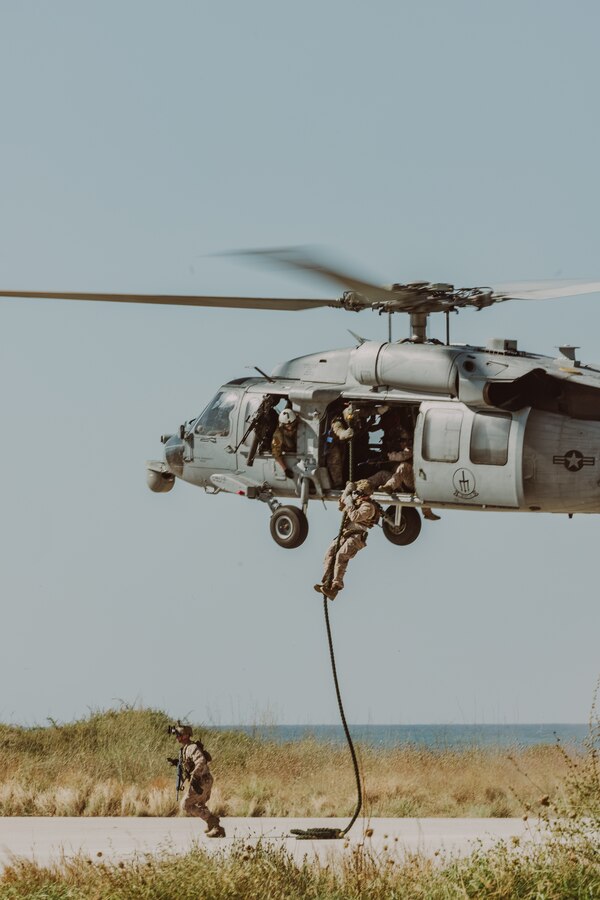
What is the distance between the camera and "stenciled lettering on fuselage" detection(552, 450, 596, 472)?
19703mm

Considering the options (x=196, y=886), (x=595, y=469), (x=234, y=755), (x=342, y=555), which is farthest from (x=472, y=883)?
(x=234, y=755)

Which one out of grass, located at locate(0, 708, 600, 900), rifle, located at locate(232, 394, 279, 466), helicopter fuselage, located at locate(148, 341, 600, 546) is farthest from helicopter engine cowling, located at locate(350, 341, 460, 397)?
grass, located at locate(0, 708, 600, 900)

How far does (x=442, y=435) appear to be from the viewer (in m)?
20.6

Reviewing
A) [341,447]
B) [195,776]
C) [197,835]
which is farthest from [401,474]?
[197,835]

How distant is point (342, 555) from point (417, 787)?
22.1 ft

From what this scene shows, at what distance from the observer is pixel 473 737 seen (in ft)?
84.3

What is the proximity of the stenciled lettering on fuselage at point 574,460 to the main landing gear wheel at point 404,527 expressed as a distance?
3940mm

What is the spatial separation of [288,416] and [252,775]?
6.31 m

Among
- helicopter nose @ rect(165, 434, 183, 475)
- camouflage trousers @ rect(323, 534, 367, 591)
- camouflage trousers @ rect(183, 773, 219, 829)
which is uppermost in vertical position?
helicopter nose @ rect(165, 434, 183, 475)

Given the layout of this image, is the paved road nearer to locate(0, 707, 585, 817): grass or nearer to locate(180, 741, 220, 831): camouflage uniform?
locate(180, 741, 220, 831): camouflage uniform

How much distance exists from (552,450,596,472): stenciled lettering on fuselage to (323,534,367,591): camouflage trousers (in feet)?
9.58

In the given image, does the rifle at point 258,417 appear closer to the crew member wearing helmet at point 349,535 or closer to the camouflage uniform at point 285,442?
the camouflage uniform at point 285,442

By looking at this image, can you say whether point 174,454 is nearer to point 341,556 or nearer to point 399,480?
point 399,480

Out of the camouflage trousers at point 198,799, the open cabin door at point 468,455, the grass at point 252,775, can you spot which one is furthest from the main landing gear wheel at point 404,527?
the camouflage trousers at point 198,799
